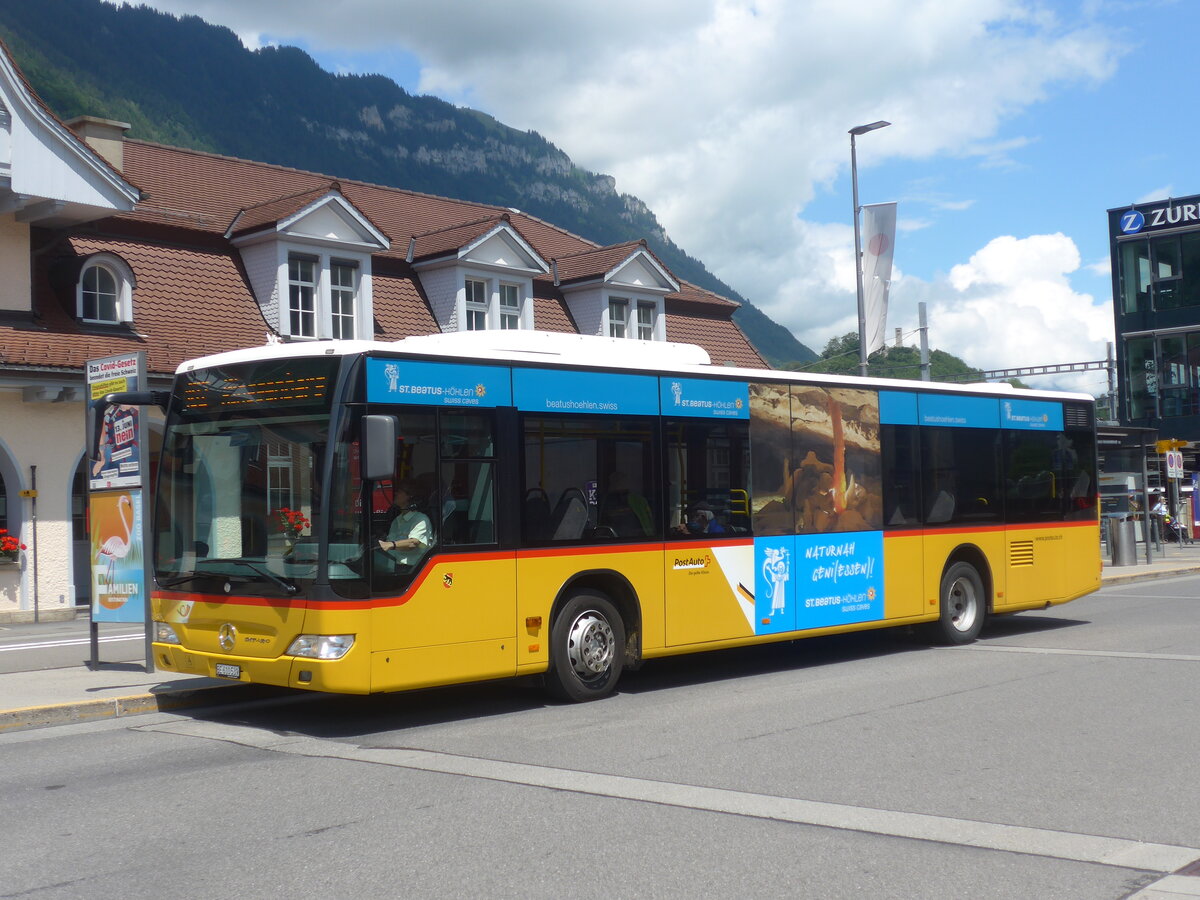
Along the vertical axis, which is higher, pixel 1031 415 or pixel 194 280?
pixel 194 280

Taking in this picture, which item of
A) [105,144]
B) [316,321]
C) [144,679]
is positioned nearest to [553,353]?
[144,679]

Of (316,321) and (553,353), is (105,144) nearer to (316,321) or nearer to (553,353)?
(316,321)

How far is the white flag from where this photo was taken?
2441 centimetres

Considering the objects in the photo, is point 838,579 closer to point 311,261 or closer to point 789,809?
point 789,809

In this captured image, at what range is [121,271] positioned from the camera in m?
22.6

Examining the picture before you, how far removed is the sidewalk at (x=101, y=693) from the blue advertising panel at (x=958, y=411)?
7584 mm

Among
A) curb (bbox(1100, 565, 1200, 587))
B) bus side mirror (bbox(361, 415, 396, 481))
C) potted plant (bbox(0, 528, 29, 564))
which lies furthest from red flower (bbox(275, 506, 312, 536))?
curb (bbox(1100, 565, 1200, 587))

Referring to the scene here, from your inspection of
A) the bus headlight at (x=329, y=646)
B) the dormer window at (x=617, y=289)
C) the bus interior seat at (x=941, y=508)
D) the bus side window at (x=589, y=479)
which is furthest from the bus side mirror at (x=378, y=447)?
the dormer window at (x=617, y=289)

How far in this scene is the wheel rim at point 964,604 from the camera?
14.7 m

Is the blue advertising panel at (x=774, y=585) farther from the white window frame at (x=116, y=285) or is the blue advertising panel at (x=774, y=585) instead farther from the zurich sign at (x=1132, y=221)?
the zurich sign at (x=1132, y=221)

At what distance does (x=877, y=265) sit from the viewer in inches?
963

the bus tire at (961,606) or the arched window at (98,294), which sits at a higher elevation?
the arched window at (98,294)

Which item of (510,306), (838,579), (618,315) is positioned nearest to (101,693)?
(838,579)

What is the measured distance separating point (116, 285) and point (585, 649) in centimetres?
1533
